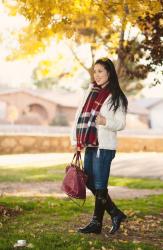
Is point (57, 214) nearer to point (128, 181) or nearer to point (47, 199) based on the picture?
point (47, 199)

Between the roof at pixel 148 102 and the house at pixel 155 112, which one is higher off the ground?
the roof at pixel 148 102

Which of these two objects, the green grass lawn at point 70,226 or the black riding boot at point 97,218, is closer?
the green grass lawn at point 70,226

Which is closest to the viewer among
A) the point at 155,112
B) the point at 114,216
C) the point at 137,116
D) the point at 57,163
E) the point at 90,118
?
the point at 90,118

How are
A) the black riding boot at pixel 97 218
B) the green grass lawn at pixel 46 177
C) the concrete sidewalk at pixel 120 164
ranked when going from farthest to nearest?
the concrete sidewalk at pixel 120 164 → the green grass lawn at pixel 46 177 → the black riding boot at pixel 97 218

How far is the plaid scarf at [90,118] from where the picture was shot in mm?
5828

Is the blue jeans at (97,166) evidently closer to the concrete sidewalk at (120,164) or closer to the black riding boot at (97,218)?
the black riding boot at (97,218)

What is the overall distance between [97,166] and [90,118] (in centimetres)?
55

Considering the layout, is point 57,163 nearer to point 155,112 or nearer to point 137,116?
point 137,116

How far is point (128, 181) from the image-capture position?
495 inches

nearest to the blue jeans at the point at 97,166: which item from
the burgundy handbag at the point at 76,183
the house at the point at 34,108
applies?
the burgundy handbag at the point at 76,183

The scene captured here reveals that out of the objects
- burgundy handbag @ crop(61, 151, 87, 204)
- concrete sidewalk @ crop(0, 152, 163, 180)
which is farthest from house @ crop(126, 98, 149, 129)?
burgundy handbag @ crop(61, 151, 87, 204)

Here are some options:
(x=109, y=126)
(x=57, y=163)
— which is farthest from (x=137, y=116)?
(x=109, y=126)

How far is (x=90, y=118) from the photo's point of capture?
5.87 metres

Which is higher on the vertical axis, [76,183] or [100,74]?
[100,74]
